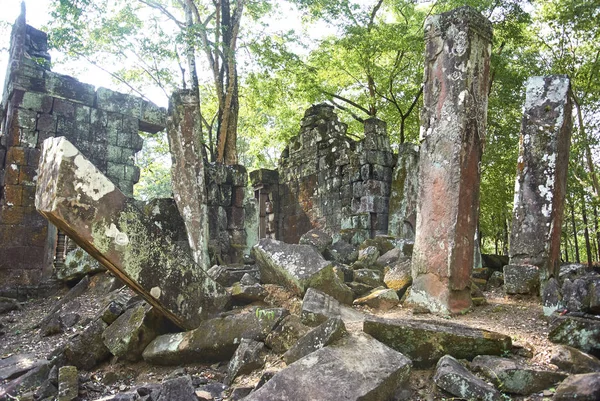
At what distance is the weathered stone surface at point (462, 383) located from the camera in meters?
2.81

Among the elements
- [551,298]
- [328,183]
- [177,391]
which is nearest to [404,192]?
[328,183]

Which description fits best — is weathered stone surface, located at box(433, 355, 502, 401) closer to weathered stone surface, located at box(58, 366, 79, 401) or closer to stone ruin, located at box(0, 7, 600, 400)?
stone ruin, located at box(0, 7, 600, 400)

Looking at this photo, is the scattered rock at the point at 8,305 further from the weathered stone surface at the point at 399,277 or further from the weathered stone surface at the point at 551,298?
the weathered stone surface at the point at 551,298

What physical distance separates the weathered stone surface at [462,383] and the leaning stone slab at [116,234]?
226cm

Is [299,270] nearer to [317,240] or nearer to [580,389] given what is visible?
[580,389]

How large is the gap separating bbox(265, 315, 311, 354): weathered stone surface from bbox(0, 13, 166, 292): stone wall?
20.2 feet

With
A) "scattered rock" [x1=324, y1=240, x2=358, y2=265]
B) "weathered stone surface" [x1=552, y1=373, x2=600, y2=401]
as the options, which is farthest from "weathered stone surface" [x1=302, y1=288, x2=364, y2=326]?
"scattered rock" [x1=324, y1=240, x2=358, y2=265]

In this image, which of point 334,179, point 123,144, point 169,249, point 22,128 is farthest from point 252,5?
point 169,249

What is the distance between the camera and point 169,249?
4184mm

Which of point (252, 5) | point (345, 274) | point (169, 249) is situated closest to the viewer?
point (169, 249)

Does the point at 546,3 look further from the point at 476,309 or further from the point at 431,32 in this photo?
the point at 476,309

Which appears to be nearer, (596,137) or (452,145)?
(452,145)

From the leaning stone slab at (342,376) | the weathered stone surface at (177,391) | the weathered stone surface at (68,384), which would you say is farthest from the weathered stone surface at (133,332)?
the leaning stone slab at (342,376)

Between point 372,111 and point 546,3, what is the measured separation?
6912 mm
